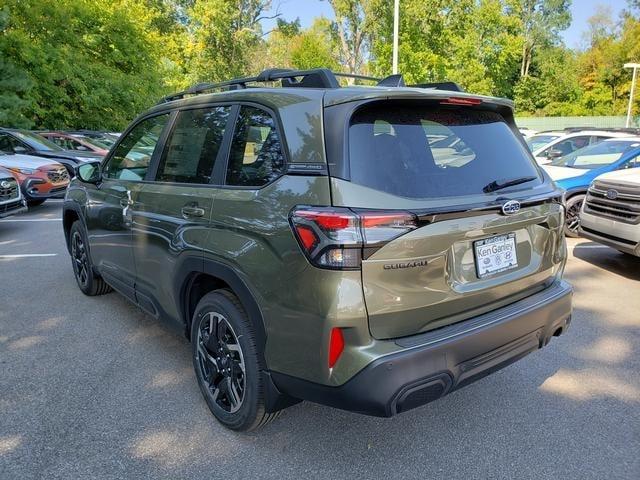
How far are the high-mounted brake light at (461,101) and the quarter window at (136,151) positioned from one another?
6.52ft

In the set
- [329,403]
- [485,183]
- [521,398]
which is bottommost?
[521,398]

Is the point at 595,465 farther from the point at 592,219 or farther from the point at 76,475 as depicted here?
the point at 592,219

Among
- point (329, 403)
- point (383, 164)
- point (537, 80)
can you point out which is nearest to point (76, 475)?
point (329, 403)

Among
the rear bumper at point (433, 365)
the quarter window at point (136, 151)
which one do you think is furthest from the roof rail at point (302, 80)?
the rear bumper at point (433, 365)

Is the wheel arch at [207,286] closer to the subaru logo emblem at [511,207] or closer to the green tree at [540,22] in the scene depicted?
the subaru logo emblem at [511,207]

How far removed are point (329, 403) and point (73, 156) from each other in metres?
12.1

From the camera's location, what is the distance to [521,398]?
10.4 ft

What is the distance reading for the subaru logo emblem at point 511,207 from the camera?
2.49m

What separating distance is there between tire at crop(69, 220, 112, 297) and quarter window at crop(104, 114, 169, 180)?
36.9 inches

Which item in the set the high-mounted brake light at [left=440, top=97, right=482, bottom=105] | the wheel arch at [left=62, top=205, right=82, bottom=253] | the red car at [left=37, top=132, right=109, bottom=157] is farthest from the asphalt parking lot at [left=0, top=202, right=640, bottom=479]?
the red car at [left=37, top=132, right=109, bottom=157]

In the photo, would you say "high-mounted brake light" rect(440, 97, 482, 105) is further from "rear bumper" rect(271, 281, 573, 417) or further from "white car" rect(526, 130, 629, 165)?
"white car" rect(526, 130, 629, 165)

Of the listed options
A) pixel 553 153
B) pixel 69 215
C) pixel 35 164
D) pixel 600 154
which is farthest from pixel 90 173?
pixel 553 153

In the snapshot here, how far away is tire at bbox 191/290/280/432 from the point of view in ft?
8.45

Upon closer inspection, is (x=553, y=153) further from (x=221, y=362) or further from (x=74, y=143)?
(x=74, y=143)
